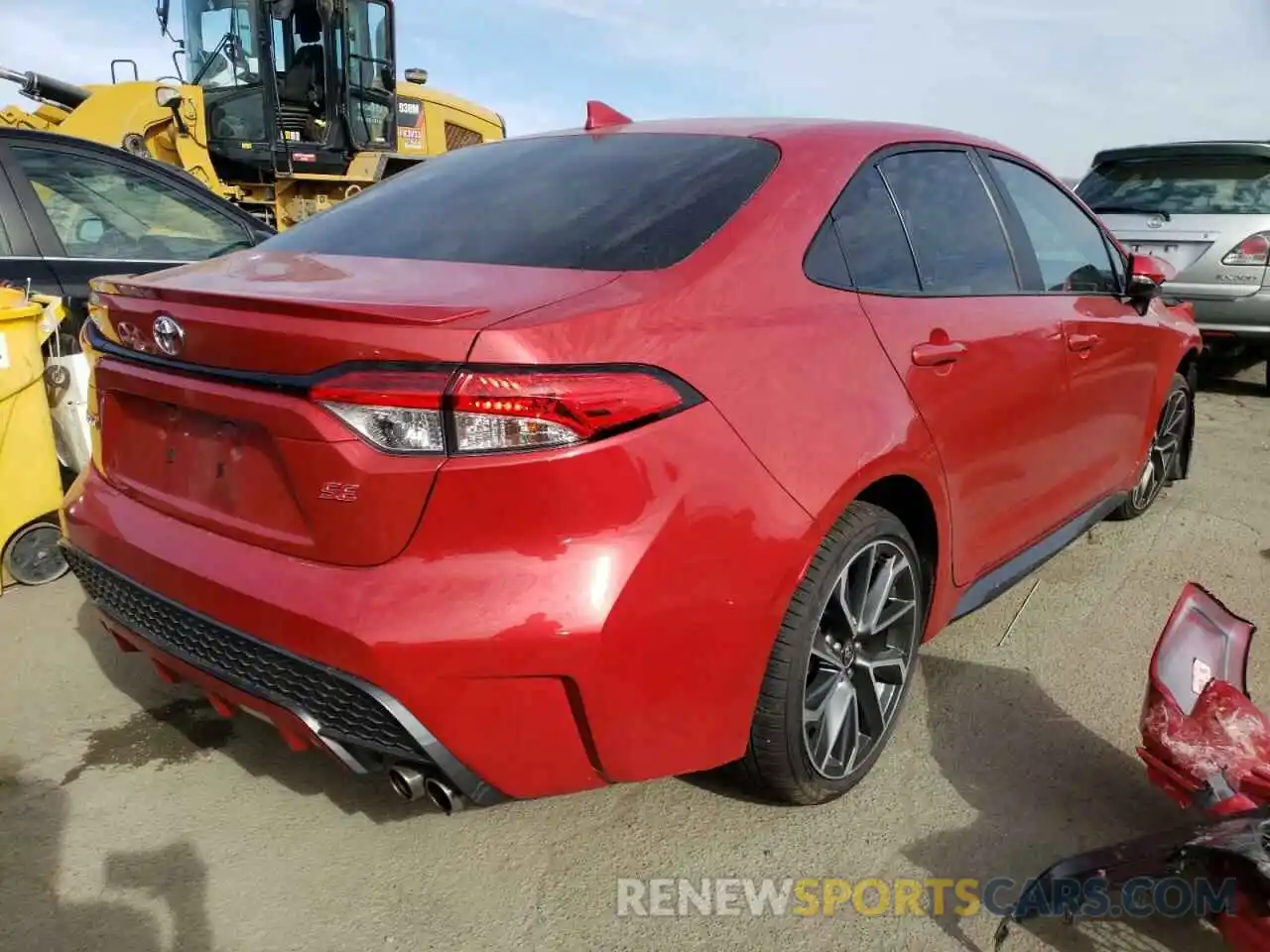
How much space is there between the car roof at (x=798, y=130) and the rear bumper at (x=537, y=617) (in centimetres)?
101

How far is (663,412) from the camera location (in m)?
1.82

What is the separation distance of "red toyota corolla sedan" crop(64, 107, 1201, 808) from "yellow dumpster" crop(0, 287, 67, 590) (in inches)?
52.7

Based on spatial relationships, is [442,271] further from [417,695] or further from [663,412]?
[417,695]

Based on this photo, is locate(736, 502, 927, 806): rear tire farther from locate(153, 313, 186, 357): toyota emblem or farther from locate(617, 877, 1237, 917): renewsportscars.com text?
locate(153, 313, 186, 357): toyota emblem

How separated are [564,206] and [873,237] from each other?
2.53ft

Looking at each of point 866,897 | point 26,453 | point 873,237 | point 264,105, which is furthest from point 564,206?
point 264,105

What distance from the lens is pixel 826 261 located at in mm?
2314

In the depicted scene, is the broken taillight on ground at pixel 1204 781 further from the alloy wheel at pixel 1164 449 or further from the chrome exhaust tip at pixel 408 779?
the alloy wheel at pixel 1164 449

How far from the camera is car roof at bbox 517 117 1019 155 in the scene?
99.7 inches

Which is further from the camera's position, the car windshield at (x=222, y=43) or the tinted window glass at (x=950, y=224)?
the car windshield at (x=222, y=43)

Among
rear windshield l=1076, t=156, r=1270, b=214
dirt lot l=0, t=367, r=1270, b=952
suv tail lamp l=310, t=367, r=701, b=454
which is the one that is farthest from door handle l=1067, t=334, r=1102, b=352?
rear windshield l=1076, t=156, r=1270, b=214

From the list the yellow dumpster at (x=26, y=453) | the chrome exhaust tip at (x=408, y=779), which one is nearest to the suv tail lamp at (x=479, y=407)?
the chrome exhaust tip at (x=408, y=779)

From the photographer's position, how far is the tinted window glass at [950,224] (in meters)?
2.68

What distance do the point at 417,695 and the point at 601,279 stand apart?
85 centimetres
